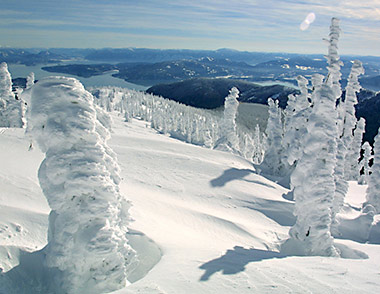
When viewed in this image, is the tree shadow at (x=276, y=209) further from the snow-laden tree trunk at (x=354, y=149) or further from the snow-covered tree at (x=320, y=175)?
the snow-laden tree trunk at (x=354, y=149)

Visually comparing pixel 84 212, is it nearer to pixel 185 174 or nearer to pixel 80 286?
pixel 80 286

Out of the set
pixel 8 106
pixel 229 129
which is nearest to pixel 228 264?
pixel 229 129

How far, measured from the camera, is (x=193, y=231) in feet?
46.8

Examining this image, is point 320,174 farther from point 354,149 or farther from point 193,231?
point 354,149

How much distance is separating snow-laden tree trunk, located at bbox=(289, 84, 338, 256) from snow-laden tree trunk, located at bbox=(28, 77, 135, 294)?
339 inches

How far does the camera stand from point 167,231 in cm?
1248

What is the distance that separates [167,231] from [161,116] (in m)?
78.1

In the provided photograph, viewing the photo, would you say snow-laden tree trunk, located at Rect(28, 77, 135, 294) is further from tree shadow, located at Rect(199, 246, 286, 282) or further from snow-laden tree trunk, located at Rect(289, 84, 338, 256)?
snow-laden tree trunk, located at Rect(289, 84, 338, 256)

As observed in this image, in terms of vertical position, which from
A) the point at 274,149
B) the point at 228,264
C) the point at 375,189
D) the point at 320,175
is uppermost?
the point at 320,175

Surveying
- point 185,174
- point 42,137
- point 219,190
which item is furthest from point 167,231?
point 185,174

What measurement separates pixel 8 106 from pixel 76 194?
36.7 meters

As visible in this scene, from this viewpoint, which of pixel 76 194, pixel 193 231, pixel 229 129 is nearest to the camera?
pixel 76 194

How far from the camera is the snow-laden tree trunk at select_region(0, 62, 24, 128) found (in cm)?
3747

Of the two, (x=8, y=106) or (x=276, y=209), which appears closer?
(x=276, y=209)
